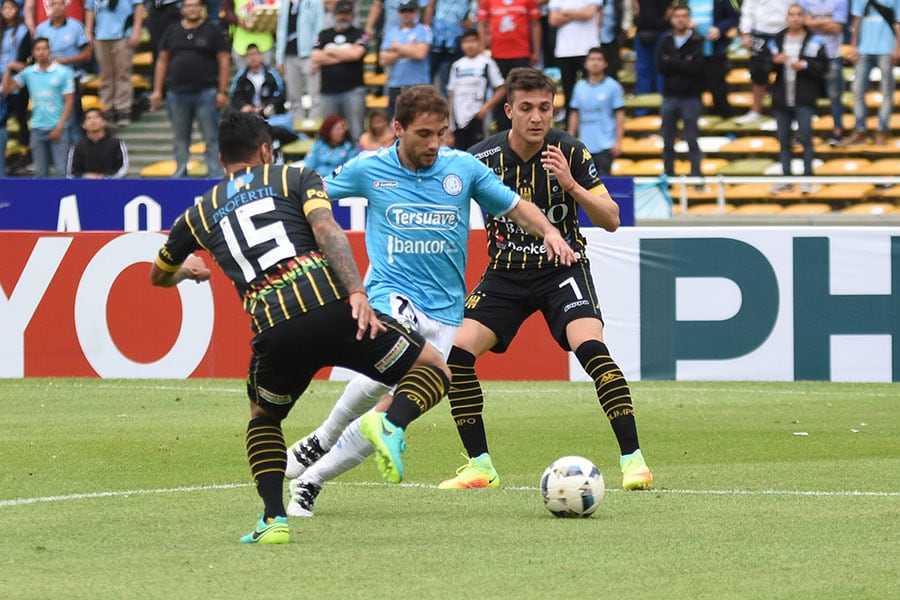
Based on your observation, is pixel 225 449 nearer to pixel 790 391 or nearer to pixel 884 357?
pixel 790 391

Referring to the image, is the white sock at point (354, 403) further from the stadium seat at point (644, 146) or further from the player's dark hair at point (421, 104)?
the stadium seat at point (644, 146)

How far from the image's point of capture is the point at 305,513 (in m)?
7.44

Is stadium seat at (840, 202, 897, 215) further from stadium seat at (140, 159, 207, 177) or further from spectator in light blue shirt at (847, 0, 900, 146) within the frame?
stadium seat at (140, 159, 207, 177)

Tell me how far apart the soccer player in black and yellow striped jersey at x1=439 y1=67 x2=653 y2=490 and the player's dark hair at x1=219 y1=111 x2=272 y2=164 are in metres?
2.05

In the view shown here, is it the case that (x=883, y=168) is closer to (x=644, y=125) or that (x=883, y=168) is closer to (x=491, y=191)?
(x=644, y=125)

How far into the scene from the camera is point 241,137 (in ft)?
21.7

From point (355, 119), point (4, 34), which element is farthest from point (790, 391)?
point (4, 34)


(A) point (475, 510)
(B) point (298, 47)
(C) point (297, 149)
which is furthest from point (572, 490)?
(C) point (297, 149)

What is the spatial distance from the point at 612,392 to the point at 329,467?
5.72 ft

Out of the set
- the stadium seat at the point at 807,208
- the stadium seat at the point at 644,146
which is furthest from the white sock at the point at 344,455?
the stadium seat at the point at 644,146

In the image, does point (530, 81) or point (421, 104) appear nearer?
point (421, 104)

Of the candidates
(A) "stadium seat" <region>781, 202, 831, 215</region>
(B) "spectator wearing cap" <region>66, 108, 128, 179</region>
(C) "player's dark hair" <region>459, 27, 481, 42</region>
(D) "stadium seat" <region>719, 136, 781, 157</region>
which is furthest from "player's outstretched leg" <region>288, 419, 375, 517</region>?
(D) "stadium seat" <region>719, 136, 781, 157</region>

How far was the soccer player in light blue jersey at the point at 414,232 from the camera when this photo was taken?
749 cm

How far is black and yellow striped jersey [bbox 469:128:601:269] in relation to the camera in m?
8.46
